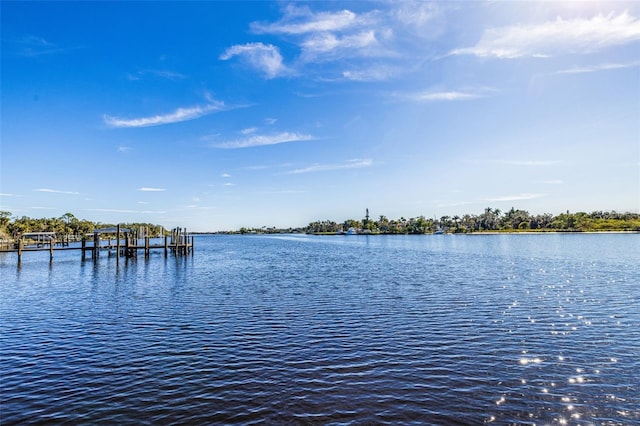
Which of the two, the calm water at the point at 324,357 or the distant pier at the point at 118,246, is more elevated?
the distant pier at the point at 118,246

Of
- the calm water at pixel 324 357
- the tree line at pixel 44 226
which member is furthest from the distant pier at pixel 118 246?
the calm water at pixel 324 357

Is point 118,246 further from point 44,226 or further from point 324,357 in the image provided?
point 44,226

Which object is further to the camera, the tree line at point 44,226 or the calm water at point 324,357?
the tree line at point 44,226

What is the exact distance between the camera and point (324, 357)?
44.6ft

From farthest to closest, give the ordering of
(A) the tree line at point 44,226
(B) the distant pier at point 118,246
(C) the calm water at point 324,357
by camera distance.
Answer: (A) the tree line at point 44,226, (B) the distant pier at point 118,246, (C) the calm water at point 324,357

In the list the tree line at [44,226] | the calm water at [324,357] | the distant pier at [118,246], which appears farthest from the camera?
the tree line at [44,226]

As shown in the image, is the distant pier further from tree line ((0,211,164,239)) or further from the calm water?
the calm water

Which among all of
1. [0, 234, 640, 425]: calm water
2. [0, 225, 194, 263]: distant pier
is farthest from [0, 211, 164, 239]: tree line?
[0, 234, 640, 425]: calm water

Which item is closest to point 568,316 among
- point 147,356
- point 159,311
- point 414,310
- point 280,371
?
point 414,310

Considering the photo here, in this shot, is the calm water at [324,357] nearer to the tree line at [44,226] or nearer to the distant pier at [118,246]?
the distant pier at [118,246]

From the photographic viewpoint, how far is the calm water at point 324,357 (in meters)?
9.58

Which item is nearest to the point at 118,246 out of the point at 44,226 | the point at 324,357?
the point at 324,357

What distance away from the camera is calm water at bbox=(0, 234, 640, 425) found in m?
9.58

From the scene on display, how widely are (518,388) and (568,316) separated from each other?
39.4 feet
